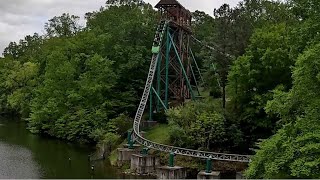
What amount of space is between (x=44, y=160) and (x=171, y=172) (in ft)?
37.0

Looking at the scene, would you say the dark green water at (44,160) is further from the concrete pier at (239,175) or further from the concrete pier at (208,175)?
the concrete pier at (239,175)

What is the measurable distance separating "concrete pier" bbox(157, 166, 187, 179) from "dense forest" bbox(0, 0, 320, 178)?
8.38 feet

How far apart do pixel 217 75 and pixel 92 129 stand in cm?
1217

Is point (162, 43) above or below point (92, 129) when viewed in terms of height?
above

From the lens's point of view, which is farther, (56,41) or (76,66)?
(56,41)

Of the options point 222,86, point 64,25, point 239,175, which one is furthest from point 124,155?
point 64,25

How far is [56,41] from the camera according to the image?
2265 inches

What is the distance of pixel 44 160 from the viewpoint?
3269 centimetres

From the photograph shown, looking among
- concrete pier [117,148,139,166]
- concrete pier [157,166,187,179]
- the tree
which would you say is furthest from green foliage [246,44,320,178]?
the tree

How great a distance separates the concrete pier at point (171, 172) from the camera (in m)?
26.3

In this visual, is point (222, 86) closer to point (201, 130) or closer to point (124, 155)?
point (201, 130)

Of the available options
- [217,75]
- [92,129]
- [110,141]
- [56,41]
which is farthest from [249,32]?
[56,41]

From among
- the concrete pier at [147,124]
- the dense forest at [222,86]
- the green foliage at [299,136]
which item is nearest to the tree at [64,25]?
the dense forest at [222,86]

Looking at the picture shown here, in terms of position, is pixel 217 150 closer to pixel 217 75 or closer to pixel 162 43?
pixel 217 75
